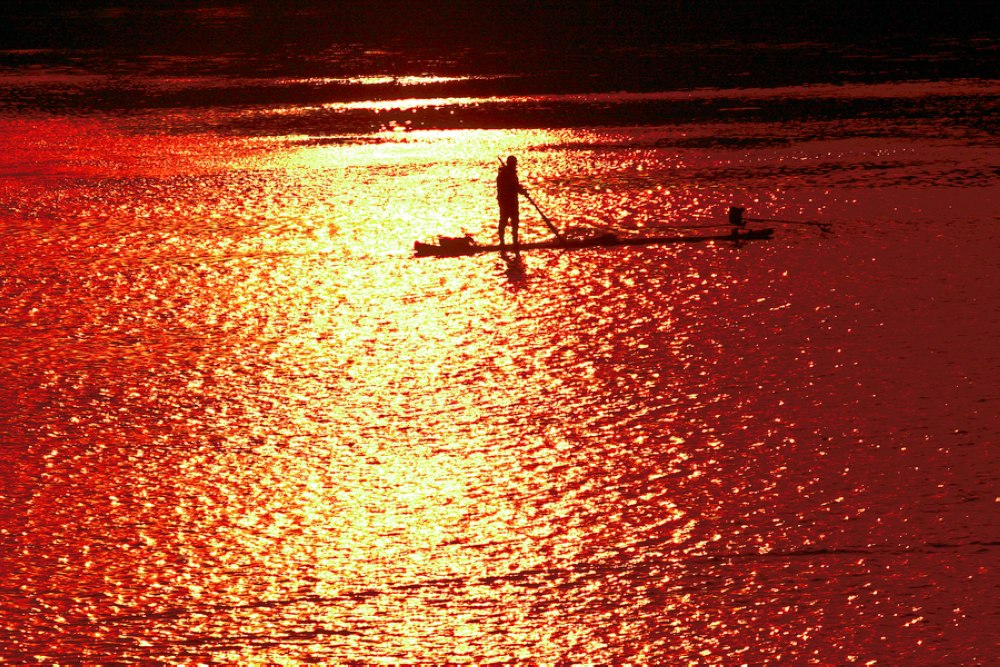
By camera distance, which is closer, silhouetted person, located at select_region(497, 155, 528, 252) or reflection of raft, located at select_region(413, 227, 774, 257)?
Result: silhouetted person, located at select_region(497, 155, 528, 252)

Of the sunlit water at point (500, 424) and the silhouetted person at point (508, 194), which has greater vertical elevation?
the silhouetted person at point (508, 194)

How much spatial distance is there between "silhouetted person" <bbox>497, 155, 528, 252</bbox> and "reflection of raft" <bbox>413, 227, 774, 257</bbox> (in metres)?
0.30

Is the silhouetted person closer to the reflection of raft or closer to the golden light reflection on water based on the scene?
the reflection of raft

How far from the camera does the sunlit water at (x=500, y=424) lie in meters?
10.6

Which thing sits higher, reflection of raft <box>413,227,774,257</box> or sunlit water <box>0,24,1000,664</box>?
reflection of raft <box>413,227,774,257</box>

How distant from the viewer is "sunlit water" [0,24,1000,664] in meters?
10.6

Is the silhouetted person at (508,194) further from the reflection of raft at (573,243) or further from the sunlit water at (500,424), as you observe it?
the sunlit water at (500,424)

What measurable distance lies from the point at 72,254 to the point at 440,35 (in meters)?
36.4

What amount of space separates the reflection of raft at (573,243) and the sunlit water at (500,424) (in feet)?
1.27

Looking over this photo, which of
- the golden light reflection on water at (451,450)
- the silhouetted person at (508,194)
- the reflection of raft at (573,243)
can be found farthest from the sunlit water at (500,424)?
the silhouetted person at (508,194)

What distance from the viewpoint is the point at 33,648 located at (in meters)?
10.2

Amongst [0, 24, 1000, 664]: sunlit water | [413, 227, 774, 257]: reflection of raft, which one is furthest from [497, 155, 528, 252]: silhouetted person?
[0, 24, 1000, 664]: sunlit water

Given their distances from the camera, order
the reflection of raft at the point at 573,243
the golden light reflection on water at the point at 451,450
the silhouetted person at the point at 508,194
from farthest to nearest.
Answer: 1. the reflection of raft at the point at 573,243
2. the silhouetted person at the point at 508,194
3. the golden light reflection on water at the point at 451,450

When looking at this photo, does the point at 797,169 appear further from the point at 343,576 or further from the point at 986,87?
the point at 343,576
